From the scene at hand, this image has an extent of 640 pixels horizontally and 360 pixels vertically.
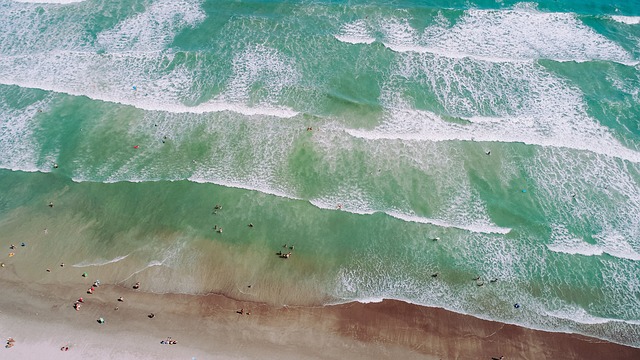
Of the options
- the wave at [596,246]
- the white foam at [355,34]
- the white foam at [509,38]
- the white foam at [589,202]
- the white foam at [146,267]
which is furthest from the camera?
the white foam at [355,34]

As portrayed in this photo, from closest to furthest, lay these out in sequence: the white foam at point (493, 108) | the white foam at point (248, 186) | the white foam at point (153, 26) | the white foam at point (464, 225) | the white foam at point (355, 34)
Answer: the white foam at point (464, 225) → the white foam at point (248, 186) → the white foam at point (493, 108) → the white foam at point (355, 34) → the white foam at point (153, 26)

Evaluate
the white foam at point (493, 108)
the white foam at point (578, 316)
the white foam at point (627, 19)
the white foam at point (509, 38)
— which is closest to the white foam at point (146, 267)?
the white foam at point (493, 108)

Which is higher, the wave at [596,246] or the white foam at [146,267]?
the wave at [596,246]

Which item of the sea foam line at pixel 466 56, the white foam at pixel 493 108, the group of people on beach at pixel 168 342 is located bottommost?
the group of people on beach at pixel 168 342

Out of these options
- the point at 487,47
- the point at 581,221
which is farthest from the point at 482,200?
the point at 487,47

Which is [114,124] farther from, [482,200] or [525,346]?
[525,346]

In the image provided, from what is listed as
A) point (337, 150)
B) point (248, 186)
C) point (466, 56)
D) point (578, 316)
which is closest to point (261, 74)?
point (337, 150)

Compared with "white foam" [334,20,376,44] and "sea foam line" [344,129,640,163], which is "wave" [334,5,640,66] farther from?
"sea foam line" [344,129,640,163]

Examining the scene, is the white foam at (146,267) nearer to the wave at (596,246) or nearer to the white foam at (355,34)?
the white foam at (355,34)
